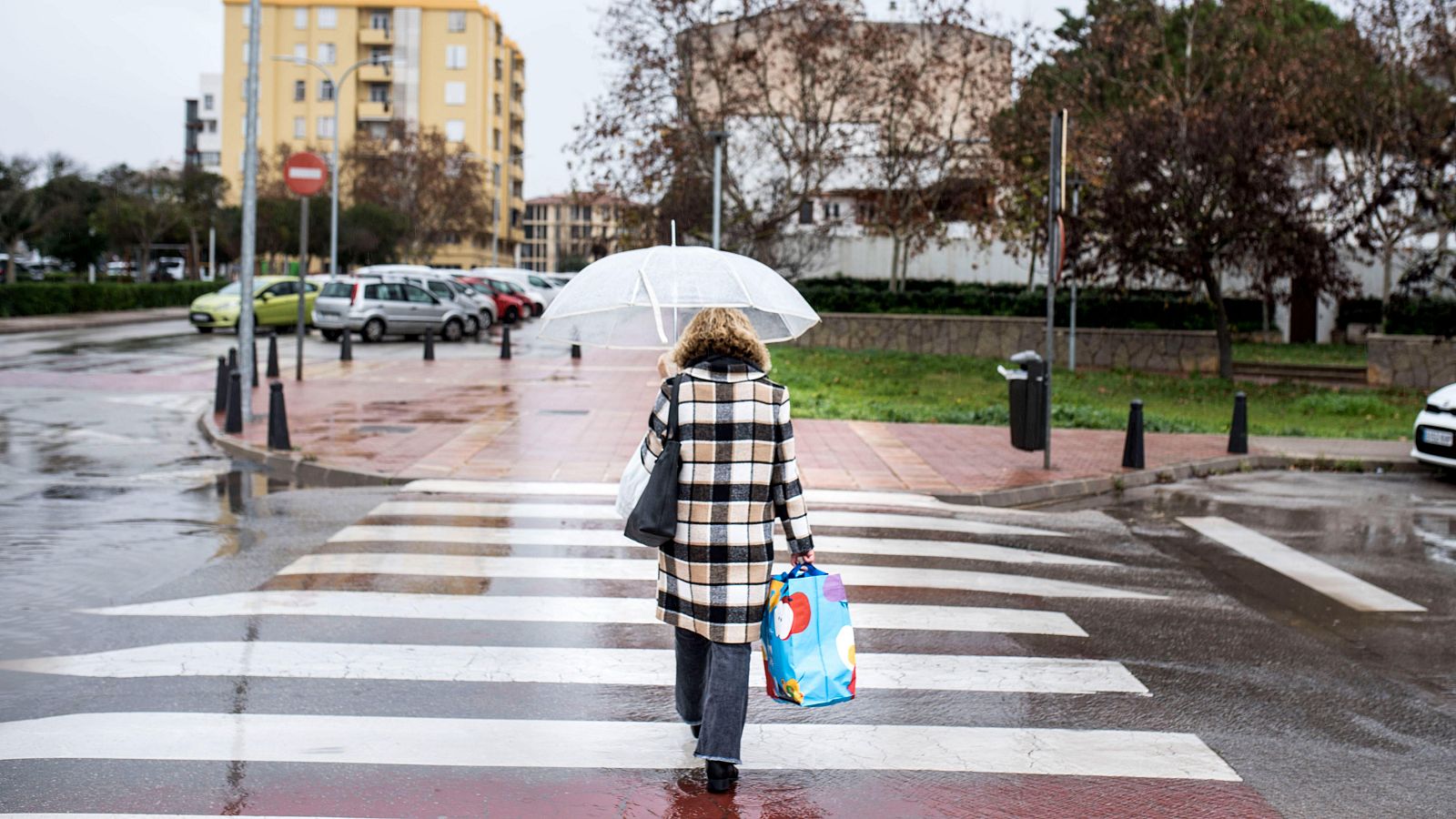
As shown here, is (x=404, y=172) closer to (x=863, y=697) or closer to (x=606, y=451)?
(x=606, y=451)

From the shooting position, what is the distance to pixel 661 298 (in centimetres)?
522

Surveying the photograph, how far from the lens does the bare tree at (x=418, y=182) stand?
71125 millimetres

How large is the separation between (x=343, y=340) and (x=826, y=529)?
18.5 metres

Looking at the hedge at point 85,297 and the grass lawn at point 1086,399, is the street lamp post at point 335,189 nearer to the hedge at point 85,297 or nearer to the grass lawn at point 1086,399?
the hedge at point 85,297

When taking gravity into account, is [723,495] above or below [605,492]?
above

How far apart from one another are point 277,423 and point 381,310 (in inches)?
821

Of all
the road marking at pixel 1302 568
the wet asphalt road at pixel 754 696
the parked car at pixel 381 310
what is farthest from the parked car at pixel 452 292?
the road marking at pixel 1302 568

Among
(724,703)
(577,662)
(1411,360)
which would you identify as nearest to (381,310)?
(1411,360)

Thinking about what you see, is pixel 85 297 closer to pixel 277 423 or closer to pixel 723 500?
pixel 277 423

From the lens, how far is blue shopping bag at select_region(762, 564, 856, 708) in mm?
4613

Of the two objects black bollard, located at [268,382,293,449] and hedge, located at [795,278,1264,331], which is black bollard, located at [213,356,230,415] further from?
hedge, located at [795,278,1264,331]

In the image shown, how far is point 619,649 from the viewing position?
6629 millimetres

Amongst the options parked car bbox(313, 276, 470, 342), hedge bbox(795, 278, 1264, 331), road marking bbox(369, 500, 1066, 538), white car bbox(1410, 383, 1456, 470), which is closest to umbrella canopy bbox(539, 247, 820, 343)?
road marking bbox(369, 500, 1066, 538)

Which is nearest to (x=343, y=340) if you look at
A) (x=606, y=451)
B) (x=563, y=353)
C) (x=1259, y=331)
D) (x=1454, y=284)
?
(x=563, y=353)
